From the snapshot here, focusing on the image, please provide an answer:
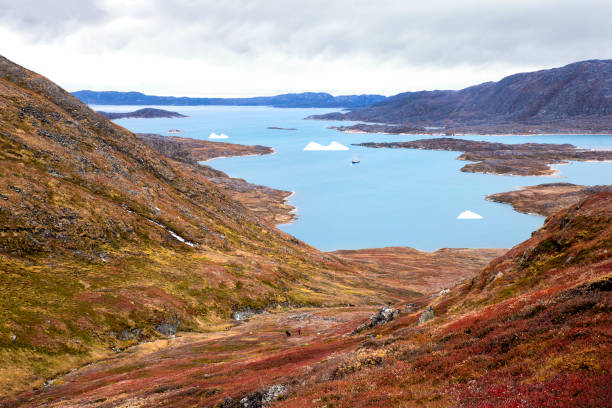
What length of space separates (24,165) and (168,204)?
33.0m

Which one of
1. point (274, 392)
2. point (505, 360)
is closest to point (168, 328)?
point (274, 392)

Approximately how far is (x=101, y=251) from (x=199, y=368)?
3730 cm

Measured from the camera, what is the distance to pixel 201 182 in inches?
5413

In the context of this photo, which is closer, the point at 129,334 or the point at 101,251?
the point at 129,334

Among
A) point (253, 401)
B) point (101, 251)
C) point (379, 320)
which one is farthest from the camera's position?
point (101, 251)

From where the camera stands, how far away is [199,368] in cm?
4322

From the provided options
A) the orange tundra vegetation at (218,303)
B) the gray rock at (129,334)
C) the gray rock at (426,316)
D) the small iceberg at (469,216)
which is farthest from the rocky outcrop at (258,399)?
the small iceberg at (469,216)

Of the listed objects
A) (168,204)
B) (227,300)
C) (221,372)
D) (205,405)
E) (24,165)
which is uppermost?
(24,165)

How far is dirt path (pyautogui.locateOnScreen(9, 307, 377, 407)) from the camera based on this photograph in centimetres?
3092

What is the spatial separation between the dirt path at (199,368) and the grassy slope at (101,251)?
4.13m

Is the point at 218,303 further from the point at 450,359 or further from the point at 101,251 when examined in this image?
the point at 450,359

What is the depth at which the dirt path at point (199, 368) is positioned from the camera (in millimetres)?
30922

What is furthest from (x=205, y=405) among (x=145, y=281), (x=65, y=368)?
(x=145, y=281)

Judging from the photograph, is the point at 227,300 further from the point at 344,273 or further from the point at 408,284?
the point at 408,284
